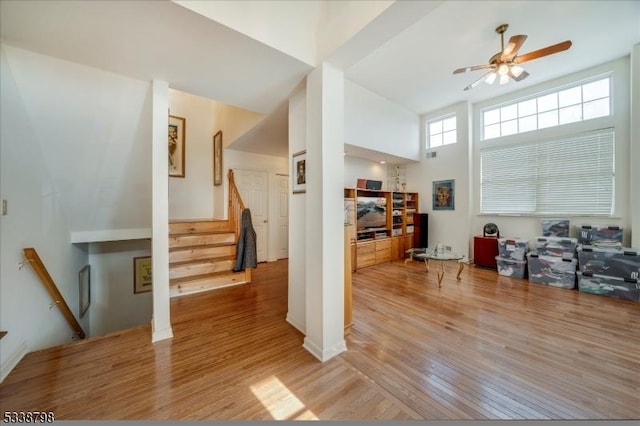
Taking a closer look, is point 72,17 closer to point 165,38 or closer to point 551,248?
point 165,38

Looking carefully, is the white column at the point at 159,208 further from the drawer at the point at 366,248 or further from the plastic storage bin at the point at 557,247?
the plastic storage bin at the point at 557,247

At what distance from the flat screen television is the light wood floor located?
2.22 m

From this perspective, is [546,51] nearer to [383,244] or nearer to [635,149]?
[635,149]

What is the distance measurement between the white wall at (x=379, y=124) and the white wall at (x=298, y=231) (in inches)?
74.5

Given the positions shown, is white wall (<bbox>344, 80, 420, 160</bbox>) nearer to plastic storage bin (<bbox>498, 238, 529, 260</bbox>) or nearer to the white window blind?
the white window blind

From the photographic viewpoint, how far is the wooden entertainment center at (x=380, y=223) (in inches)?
184

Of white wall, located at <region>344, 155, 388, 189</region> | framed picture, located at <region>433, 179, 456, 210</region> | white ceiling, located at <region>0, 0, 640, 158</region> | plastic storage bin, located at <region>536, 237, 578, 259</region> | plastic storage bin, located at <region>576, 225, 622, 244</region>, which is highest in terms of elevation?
white ceiling, located at <region>0, 0, 640, 158</region>

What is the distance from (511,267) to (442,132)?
3367mm

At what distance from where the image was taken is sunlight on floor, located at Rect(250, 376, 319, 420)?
4.61 feet

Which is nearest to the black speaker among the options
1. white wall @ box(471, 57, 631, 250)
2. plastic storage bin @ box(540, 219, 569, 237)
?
white wall @ box(471, 57, 631, 250)

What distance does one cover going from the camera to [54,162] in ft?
7.95

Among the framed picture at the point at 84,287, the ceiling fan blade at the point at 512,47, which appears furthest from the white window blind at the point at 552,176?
the framed picture at the point at 84,287

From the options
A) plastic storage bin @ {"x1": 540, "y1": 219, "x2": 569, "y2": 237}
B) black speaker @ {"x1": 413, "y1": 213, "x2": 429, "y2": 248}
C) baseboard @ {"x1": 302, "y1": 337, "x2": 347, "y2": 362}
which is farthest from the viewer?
black speaker @ {"x1": 413, "y1": 213, "x2": 429, "y2": 248}

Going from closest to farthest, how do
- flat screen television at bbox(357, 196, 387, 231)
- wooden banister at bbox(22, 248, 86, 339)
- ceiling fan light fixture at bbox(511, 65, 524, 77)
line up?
wooden banister at bbox(22, 248, 86, 339), ceiling fan light fixture at bbox(511, 65, 524, 77), flat screen television at bbox(357, 196, 387, 231)
